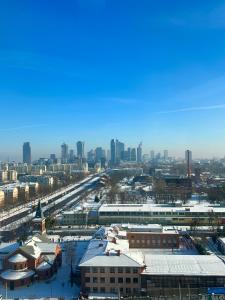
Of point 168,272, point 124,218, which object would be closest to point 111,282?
point 168,272

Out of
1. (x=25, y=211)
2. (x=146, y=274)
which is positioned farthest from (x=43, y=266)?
(x=25, y=211)

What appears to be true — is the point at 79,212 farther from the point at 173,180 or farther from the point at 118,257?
the point at 173,180

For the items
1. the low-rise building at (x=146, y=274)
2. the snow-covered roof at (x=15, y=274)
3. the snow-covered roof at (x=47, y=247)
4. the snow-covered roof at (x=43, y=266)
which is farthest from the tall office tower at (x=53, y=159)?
the low-rise building at (x=146, y=274)

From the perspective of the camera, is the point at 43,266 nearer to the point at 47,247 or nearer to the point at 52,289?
the point at 52,289

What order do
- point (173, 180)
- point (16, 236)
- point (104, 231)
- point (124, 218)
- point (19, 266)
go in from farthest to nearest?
point (173, 180), point (124, 218), point (16, 236), point (104, 231), point (19, 266)

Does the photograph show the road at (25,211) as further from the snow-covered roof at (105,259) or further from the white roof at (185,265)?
the white roof at (185,265)

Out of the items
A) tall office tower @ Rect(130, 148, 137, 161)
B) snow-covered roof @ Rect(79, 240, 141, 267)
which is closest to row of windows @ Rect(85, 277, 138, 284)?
snow-covered roof @ Rect(79, 240, 141, 267)
